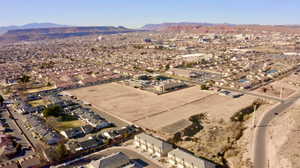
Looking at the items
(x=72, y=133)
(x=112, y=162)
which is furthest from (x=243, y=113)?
(x=72, y=133)

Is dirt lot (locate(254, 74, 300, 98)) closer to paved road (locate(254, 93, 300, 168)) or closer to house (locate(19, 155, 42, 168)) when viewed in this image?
paved road (locate(254, 93, 300, 168))

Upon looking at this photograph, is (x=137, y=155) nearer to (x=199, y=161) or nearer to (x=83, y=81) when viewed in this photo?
(x=199, y=161)

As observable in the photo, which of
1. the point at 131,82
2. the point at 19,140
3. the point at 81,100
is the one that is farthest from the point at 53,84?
the point at 19,140

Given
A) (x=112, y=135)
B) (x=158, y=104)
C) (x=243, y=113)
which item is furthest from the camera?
(x=158, y=104)

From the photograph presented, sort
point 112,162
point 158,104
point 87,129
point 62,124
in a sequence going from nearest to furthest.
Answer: point 112,162, point 87,129, point 62,124, point 158,104

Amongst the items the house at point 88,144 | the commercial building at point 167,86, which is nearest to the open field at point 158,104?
the commercial building at point 167,86

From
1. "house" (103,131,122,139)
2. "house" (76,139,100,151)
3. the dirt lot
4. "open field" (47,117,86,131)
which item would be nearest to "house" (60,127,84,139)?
"open field" (47,117,86,131)

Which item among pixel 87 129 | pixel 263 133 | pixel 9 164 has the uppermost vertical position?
pixel 263 133

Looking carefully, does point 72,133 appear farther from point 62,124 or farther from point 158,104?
point 158,104
